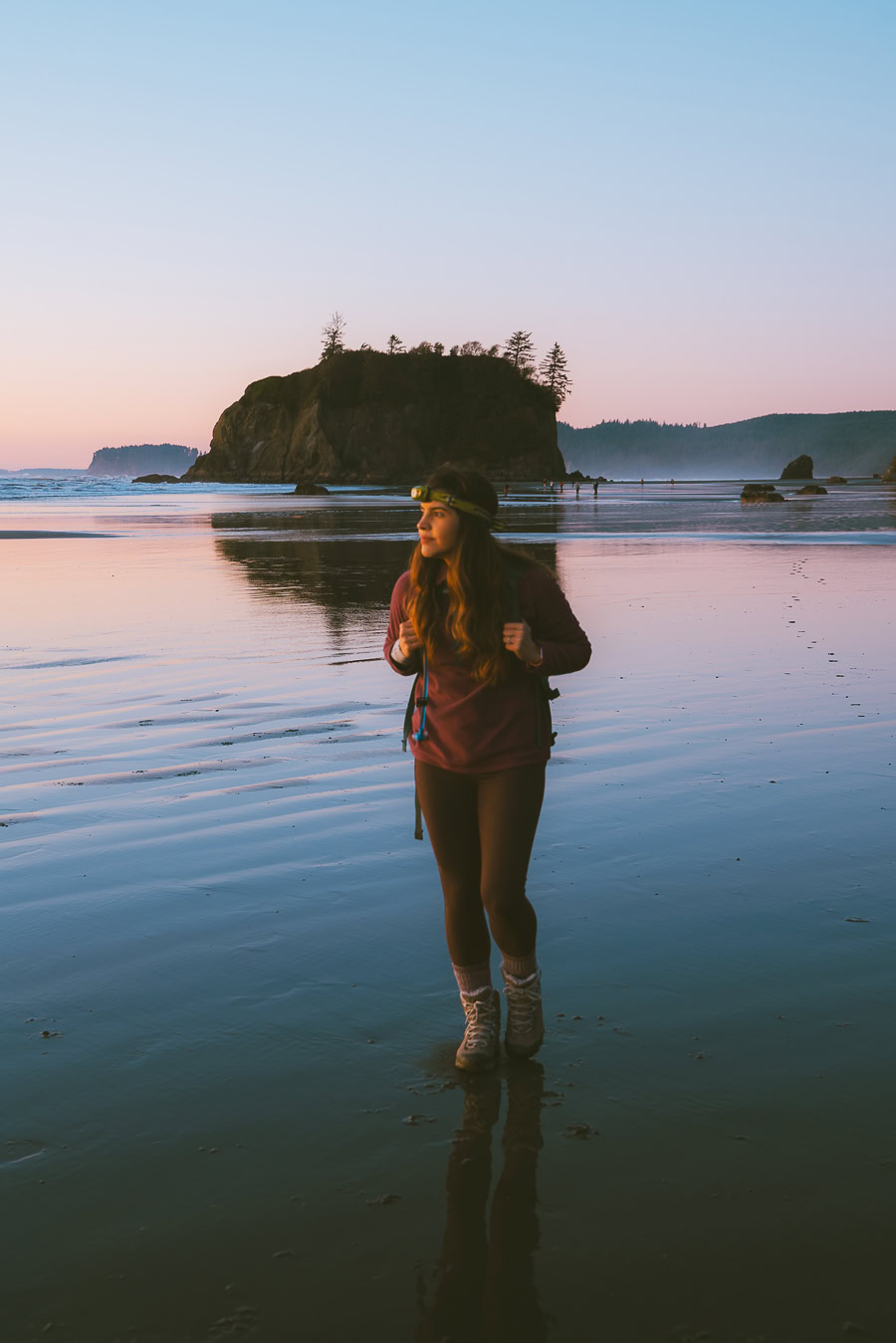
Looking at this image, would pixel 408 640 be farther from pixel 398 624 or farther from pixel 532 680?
pixel 532 680

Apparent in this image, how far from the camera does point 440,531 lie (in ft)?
11.6

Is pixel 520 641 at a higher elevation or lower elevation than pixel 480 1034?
higher

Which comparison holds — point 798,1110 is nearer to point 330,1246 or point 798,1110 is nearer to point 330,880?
point 330,1246

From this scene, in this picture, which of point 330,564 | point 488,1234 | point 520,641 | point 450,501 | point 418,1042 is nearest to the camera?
point 488,1234

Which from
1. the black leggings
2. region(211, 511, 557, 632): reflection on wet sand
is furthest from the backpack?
region(211, 511, 557, 632): reflection on wet sand

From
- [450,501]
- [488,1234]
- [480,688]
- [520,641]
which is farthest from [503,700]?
[488,1234]

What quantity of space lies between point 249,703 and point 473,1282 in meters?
7.20

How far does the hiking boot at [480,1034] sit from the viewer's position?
12.0 ft

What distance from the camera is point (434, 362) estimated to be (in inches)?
7790

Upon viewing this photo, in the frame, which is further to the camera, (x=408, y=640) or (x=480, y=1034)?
(x=480, y=1034)

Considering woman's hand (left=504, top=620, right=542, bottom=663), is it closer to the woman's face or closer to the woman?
the woman

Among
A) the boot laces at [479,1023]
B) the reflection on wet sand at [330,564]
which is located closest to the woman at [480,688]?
the boot laces at [479,1023]

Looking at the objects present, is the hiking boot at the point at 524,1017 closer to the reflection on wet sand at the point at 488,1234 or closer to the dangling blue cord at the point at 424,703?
the reflection on wet sand at the point at 488,1234

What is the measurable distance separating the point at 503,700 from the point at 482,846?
0.47m
